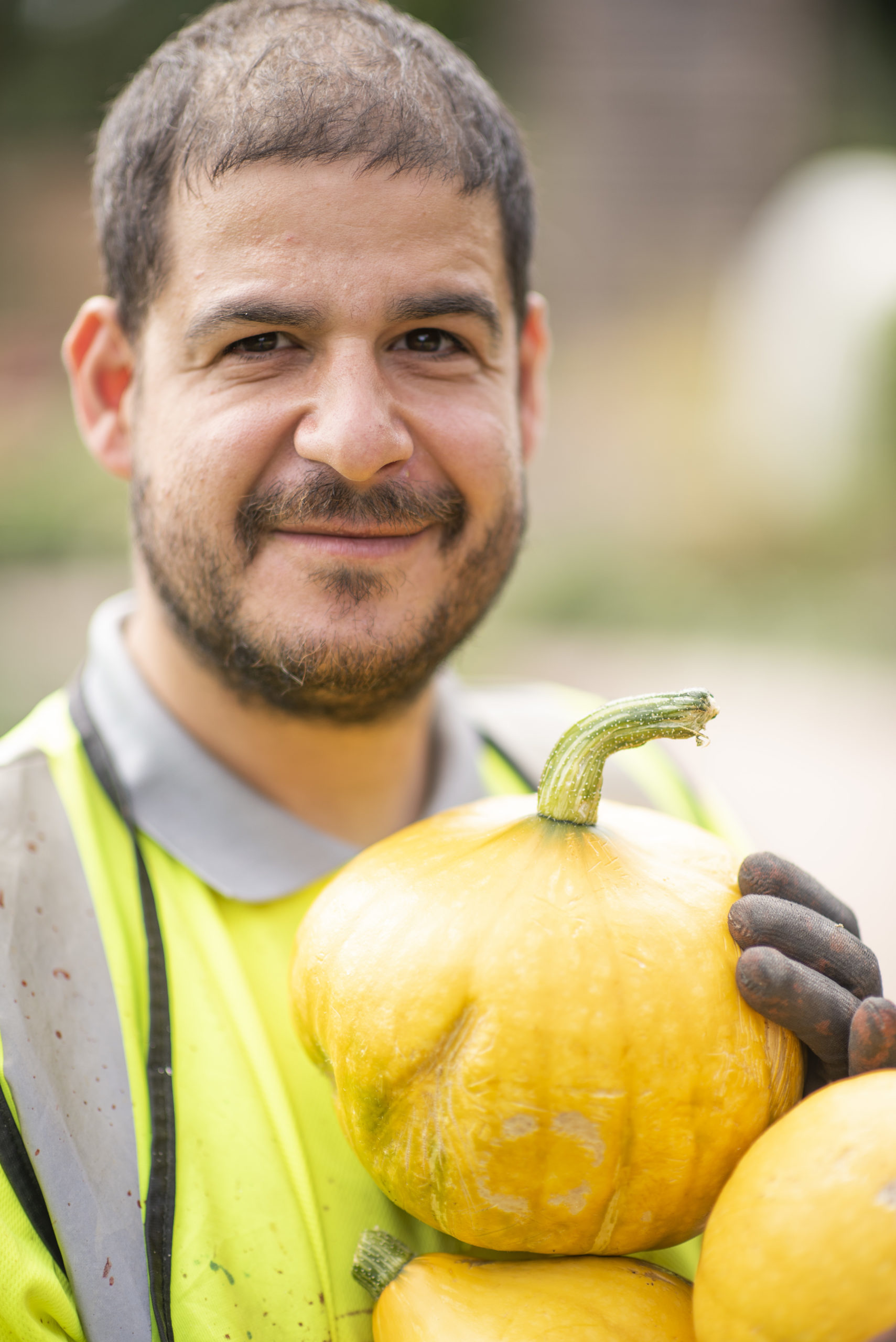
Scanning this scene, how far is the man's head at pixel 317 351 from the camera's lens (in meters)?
1.58

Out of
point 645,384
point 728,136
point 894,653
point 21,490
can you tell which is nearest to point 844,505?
point 894,653

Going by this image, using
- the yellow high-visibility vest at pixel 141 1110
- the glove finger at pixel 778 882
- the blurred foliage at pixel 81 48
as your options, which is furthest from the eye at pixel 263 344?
the blurred foliage at pixel 81 48

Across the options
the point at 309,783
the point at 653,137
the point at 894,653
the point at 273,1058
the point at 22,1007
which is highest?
the point at 653,137

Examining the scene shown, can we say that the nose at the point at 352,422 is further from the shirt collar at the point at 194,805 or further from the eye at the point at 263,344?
the shirt collar at the point at 194,805

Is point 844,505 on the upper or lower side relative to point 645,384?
lower

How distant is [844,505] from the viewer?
10.3 metres

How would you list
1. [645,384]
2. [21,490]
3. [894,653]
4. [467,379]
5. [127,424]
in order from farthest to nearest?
[645,384], [21,490], [894,653], [127,424], [467,379]

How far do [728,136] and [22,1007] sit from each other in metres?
13.8

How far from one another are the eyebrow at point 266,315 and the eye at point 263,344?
44mm

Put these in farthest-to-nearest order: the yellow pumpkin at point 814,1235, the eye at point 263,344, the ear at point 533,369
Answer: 1. the ear at point 533,369
2. the eye at point 263,344
3. the yellow pumpkin at point 814,1235

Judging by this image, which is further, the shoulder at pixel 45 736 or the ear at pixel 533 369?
the ear at pixel 533 369

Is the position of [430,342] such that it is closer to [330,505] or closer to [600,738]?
[330,505]

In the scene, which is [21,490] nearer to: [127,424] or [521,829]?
[127,424]

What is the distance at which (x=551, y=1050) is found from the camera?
3.70ft
